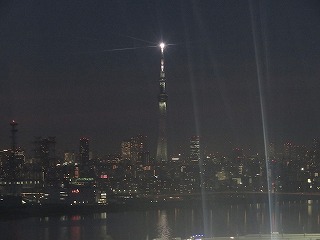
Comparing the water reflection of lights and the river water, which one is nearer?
the water reflection of lights

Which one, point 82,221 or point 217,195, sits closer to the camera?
point 82,221

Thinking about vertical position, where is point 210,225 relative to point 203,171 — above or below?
below

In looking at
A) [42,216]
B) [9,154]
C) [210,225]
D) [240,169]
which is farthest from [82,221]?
[240,169]

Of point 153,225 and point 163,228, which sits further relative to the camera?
point 153,225

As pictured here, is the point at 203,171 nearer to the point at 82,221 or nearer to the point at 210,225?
the point at 82,221

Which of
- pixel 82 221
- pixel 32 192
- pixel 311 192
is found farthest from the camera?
pixel 311 192

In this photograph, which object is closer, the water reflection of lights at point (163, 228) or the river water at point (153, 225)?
the water reflection of lights at point (163, 228)

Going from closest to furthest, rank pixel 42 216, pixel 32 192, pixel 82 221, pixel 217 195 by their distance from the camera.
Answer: pixel 82 221
pixel 42 216
pixel 32 192
pixel 217 195
